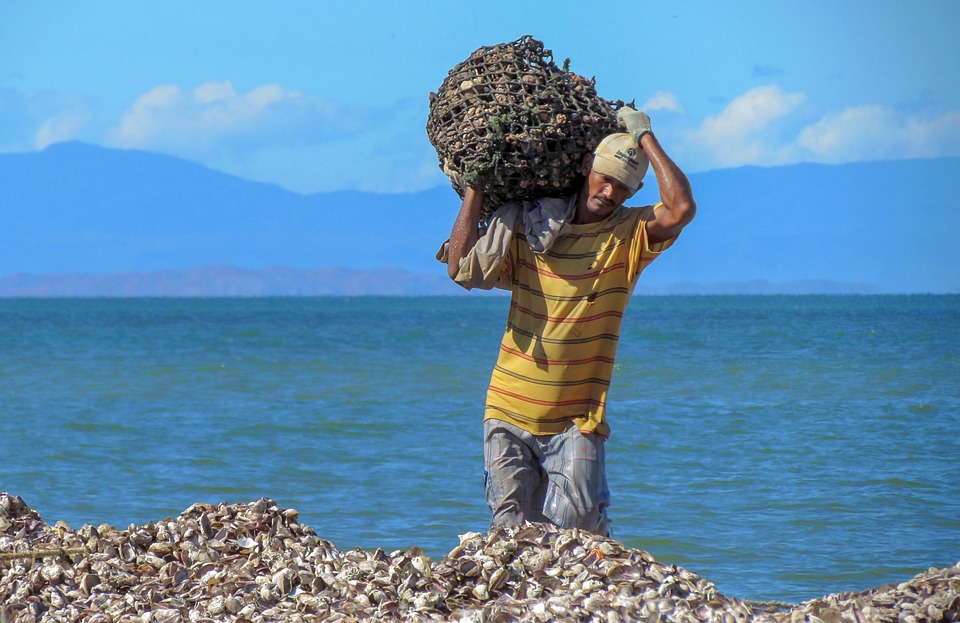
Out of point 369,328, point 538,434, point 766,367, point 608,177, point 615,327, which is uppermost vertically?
point 369,328

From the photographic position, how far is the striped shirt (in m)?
3.59

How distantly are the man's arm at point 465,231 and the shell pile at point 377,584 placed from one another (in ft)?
2.90

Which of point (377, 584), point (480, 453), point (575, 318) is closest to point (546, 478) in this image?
point (575, 318)

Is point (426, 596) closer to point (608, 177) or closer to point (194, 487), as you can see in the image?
point (608, 177)

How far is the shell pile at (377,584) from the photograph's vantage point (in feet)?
10.4

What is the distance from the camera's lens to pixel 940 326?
36.4 m

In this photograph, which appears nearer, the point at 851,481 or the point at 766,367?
the point at 851,481

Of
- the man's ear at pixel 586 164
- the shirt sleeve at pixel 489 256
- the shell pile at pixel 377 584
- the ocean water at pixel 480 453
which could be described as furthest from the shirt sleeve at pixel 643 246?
the ocean water at pixel 480 453

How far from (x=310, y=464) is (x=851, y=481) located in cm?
437

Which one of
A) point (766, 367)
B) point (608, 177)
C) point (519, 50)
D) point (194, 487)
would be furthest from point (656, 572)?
point (766, 367)

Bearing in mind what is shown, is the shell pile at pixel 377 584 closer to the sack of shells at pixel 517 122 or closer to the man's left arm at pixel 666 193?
the man's left arm at pixel 666 193

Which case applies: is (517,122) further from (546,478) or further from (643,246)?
(546,478)

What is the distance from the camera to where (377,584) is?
11.1ft

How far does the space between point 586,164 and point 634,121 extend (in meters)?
0.21
